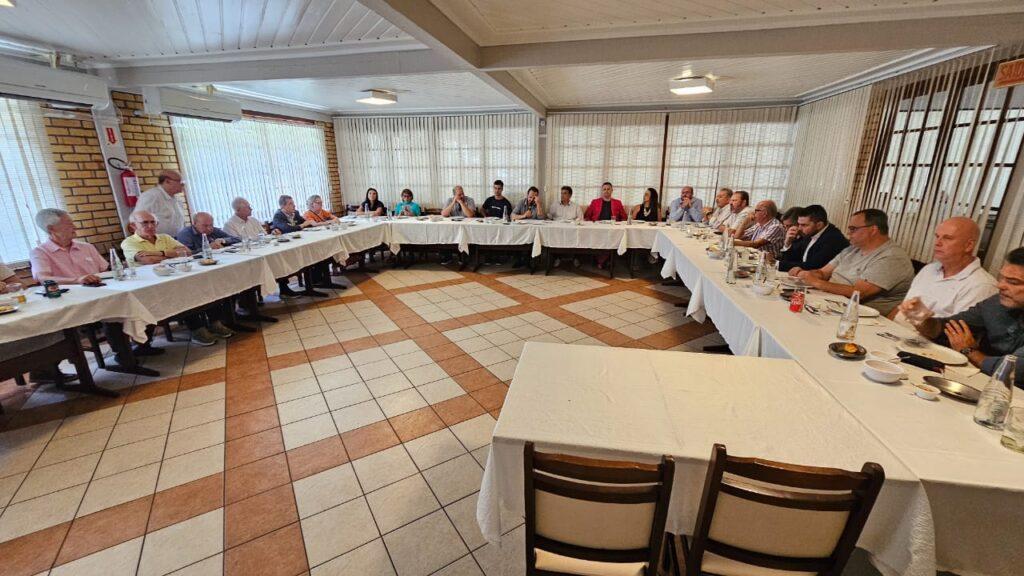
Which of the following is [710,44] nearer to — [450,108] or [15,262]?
[450,108]

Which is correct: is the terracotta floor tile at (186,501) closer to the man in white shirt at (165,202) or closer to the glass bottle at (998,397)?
the glass bottle at (998,397)

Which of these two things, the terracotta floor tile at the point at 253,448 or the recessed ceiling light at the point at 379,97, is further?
the recessed ceiling light at the point at 379,97

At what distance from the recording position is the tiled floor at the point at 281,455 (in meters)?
1.68

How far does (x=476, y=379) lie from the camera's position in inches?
120

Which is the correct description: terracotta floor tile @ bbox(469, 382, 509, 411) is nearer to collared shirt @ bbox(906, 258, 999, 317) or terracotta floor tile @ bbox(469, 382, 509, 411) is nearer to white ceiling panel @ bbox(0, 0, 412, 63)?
collared shirt @ bbox(906, 258, 999, 317)

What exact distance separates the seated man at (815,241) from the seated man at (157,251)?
200 inches

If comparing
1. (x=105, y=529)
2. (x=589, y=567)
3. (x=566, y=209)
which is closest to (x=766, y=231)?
(x=566, y=209)

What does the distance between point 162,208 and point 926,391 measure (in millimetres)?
6120

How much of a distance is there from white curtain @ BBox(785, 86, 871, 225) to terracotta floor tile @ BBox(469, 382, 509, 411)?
4.99 meters

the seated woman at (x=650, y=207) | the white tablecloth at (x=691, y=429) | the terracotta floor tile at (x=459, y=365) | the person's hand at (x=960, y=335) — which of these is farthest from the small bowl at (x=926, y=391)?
the seated woman at (x=650, y=207)

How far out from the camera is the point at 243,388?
9.65 ft

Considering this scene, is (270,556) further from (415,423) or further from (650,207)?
(650,207)

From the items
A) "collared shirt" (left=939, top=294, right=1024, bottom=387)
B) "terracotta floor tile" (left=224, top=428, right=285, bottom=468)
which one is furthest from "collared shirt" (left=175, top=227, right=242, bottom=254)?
"collared shirt" (left=939, top=294, right=1024, bottom=387)

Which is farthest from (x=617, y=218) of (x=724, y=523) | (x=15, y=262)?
(x=15, y=262)
